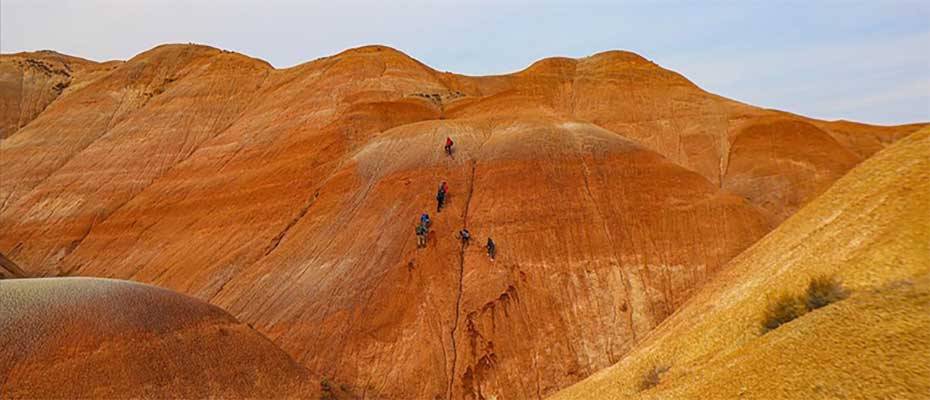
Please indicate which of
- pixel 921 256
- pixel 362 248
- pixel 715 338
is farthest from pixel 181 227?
pixel 921 256

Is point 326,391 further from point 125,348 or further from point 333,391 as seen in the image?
point 125,348

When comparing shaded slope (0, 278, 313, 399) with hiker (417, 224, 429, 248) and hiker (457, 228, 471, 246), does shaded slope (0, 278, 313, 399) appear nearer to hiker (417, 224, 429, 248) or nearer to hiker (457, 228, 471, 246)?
hiker (417, 224, 429, 248)

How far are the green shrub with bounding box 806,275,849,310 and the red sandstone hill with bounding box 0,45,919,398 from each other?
1537 centimetres

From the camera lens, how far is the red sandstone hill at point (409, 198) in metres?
32.8

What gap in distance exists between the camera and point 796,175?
5372cm

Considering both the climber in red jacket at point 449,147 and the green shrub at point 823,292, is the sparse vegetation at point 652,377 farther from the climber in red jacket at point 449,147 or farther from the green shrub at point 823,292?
the climber in red jacket at point 449,147

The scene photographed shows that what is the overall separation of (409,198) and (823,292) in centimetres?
2453

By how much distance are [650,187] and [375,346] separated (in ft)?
49.2

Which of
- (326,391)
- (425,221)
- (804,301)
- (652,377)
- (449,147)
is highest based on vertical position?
(449,147)

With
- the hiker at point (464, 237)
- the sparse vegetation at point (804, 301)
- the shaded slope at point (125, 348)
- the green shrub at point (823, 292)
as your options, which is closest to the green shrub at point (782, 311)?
the sparse vegetation at point (804, 301)

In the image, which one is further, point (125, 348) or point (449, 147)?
point (449, 147)

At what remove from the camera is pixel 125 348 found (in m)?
24.5

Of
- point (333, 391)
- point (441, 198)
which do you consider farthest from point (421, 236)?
point (333, 391)

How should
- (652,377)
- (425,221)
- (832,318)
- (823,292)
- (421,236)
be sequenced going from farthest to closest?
(425,221), (421,236), (652,377), (823,292), (832,318)
